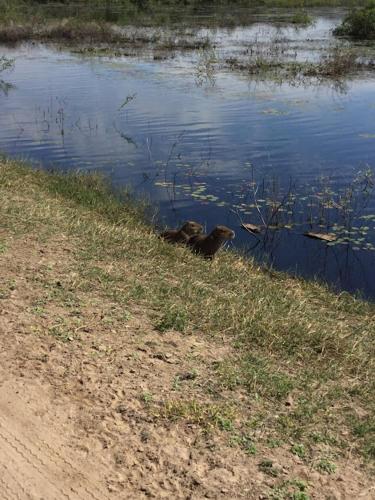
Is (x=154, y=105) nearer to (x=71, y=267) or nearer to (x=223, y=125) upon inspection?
(x=223, y=125)

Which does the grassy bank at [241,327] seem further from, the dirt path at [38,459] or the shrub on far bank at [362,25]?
the shrub on far bank at [362,25]

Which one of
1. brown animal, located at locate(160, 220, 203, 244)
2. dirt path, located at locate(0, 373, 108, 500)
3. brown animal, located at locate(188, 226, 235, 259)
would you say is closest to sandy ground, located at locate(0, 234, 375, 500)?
dirt path, located at locate(0, 373, 108, 500)

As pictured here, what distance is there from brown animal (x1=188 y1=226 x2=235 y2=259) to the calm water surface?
1507 millimetres

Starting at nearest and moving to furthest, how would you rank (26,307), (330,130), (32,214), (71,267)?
(26,307)
(71,267)
(32,214)
(330,130)

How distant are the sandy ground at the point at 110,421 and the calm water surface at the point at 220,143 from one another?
4563 mm

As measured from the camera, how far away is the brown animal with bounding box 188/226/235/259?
305 inches

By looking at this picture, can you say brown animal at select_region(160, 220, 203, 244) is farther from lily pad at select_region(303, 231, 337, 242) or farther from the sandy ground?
the sandy ground

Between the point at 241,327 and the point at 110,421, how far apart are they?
1.74 metres

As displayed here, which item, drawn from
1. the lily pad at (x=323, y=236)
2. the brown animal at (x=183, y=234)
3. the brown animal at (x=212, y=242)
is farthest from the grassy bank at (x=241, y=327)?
the lily pad at (x=323, y=236)

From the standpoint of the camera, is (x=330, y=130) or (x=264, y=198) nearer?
(x=264, y=198)

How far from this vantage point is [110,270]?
235 inches

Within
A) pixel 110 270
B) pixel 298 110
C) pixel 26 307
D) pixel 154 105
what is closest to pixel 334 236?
pixel 110 270

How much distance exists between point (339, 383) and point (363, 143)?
35.1 ft

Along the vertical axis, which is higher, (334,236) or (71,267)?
(71,267)
